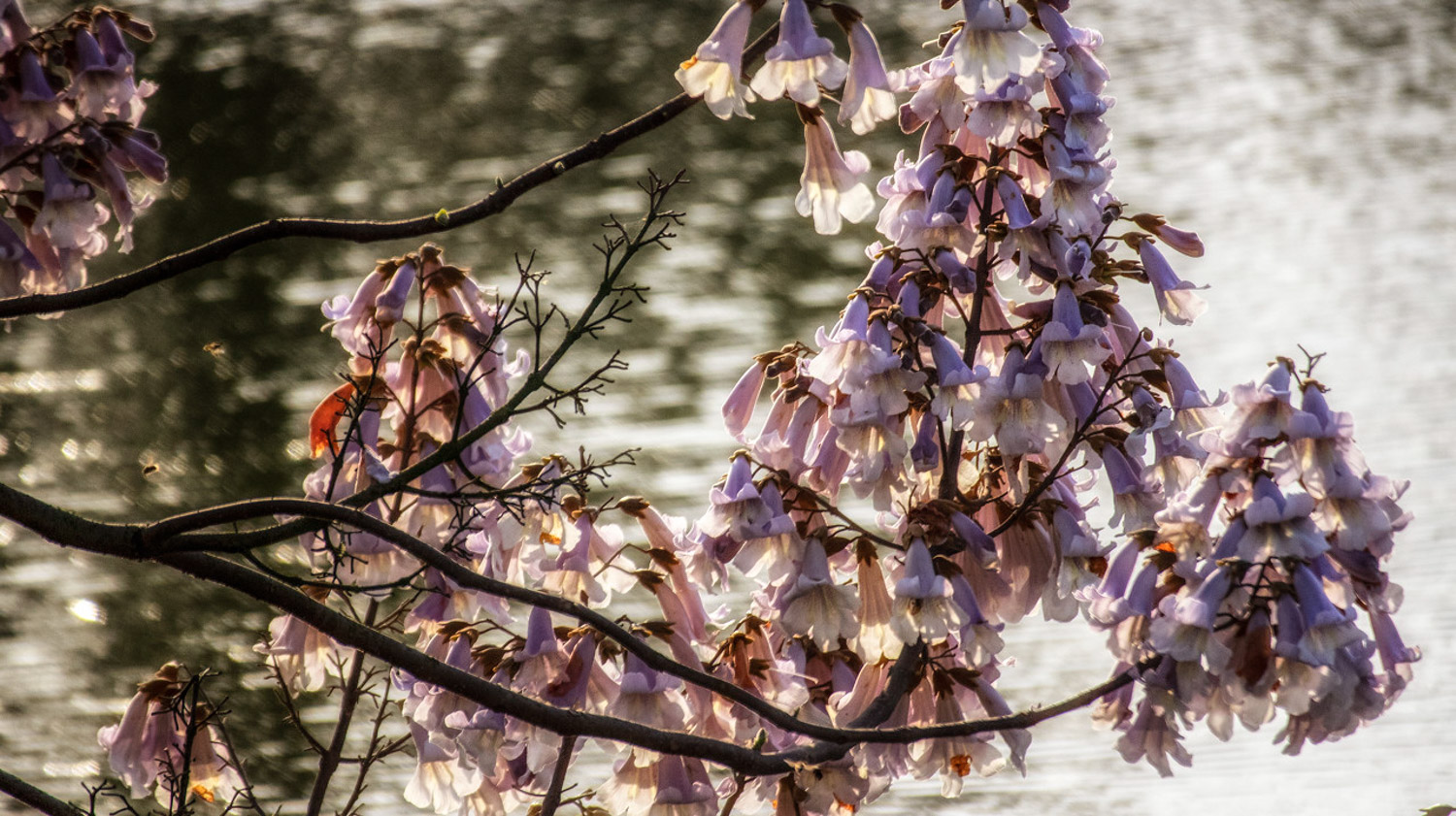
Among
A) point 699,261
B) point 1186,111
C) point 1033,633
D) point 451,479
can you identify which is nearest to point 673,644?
point 451,479

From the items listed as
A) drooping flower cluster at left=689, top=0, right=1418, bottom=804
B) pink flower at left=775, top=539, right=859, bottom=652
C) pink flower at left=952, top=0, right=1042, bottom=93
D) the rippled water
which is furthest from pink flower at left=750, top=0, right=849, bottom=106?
the rippled water

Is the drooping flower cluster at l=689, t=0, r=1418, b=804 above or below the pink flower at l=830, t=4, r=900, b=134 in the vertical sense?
below

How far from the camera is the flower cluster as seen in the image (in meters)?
1.87

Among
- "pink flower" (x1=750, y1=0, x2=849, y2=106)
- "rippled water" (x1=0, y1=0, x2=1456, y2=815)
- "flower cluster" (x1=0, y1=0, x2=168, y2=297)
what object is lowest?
"pink flower" (x1=750, y1=0, x2=849, y2=106)

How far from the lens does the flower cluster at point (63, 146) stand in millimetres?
1866

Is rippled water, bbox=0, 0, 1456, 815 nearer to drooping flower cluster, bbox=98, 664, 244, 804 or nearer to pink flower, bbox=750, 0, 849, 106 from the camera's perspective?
drooping flower cluster, bbox=98, 664, 244, 804

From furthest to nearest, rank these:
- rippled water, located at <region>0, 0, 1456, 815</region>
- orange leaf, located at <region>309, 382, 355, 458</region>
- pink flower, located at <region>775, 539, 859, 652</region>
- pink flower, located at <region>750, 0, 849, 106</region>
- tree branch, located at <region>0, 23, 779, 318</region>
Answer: rippled water, located at <region>0, 0, 1456, 815</region>, orange leaf, located at <region>309, 382, 355, 458</region>, pink flower, located at <region>775, 539, 859, 652</region>, pink flower, located at <region>750, 0, 849, 106</region>, tree branch, located at <region>0, 23, 779, 318</region>

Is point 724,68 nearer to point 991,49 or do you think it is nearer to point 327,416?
point 991,49

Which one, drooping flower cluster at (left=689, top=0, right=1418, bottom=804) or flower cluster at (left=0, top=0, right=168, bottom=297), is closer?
drooping flower cluster at (left=689, top=0, right=1418, bottom=804)

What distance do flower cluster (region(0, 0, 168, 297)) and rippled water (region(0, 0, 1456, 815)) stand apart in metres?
1.62

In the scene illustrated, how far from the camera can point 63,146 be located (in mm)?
1860

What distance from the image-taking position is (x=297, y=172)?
22.5 feet

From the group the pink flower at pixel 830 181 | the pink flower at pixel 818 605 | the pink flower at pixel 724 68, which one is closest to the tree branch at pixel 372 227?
the pink flower at pixel 724 68

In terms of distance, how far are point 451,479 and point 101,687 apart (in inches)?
93.7
